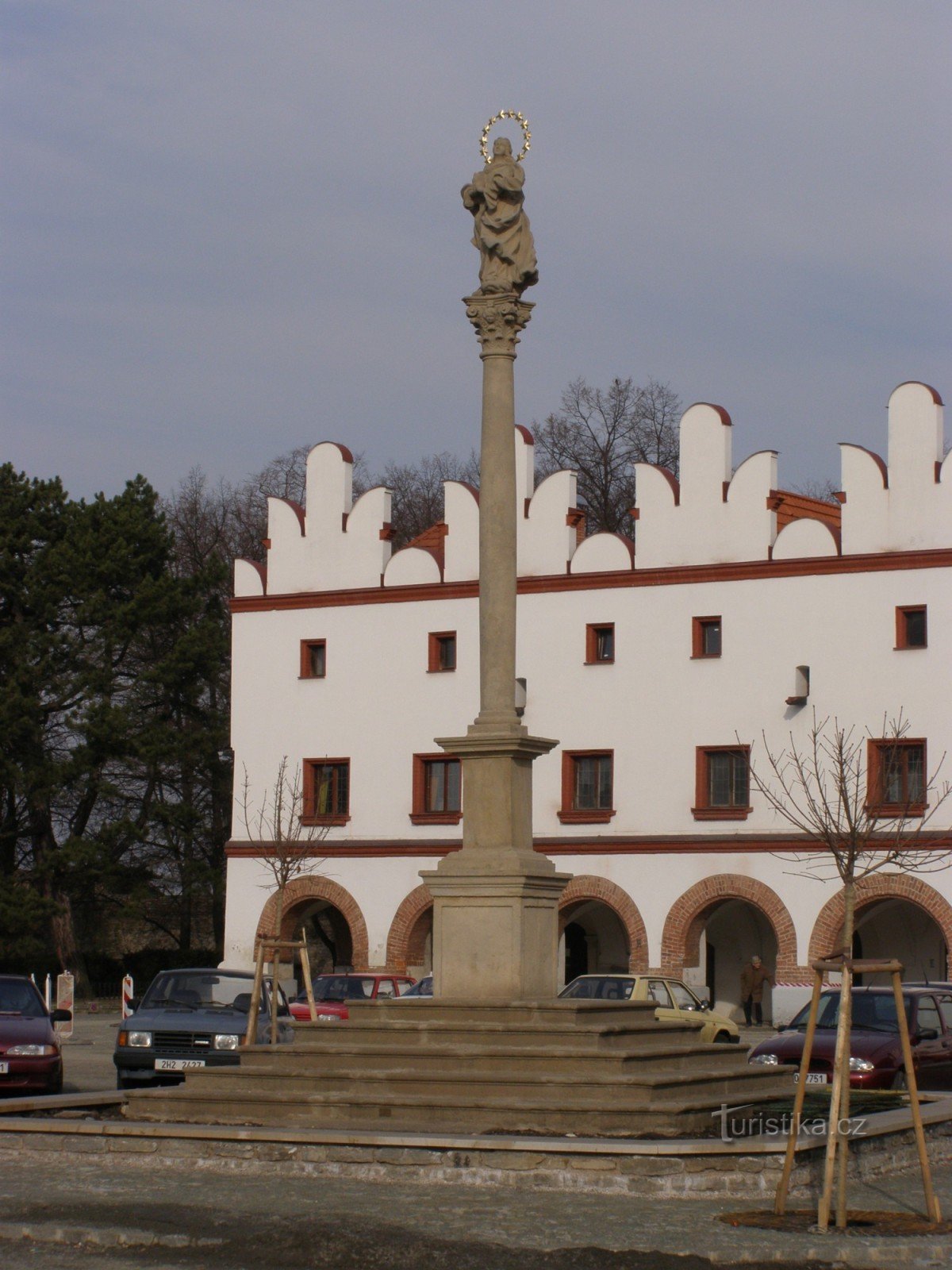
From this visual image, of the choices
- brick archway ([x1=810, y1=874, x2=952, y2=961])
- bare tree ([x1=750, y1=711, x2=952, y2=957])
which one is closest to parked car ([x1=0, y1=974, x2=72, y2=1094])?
bare tree ([x1=750, y1=711, x2=952, y2=957])

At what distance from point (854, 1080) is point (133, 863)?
121 feet

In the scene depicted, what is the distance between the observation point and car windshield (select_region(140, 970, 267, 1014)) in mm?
22953

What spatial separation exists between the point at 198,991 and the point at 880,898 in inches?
744

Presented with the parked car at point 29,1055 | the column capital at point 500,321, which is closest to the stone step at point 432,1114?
the parked car at point 29,1055

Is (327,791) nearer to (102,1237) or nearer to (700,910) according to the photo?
(700,910)

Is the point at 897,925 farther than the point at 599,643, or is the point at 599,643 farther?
the point at 599,643

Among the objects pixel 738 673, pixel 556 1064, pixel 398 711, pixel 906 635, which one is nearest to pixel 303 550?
pixel 398 711

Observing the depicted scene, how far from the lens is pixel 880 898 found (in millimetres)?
38812

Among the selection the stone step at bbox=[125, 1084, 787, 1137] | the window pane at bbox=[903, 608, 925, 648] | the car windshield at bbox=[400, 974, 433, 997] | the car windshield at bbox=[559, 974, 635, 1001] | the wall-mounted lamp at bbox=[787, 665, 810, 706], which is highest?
the window pane at bbox=[903, 608, 925, 648]

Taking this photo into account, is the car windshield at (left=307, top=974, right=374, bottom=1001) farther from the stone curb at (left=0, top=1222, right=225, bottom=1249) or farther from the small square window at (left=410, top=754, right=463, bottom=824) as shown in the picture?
the stone curb at (left=0, top=1222, right=225, bottom=1249)

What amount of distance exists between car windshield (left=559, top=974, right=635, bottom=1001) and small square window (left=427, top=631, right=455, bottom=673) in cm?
1675

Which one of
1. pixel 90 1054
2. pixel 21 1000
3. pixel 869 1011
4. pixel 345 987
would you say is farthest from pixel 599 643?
pixel 21 1000

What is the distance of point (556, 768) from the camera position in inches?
1666

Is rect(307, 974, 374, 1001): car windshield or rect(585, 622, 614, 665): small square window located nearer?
rect(307, 974, 374, 1001): car windshield
